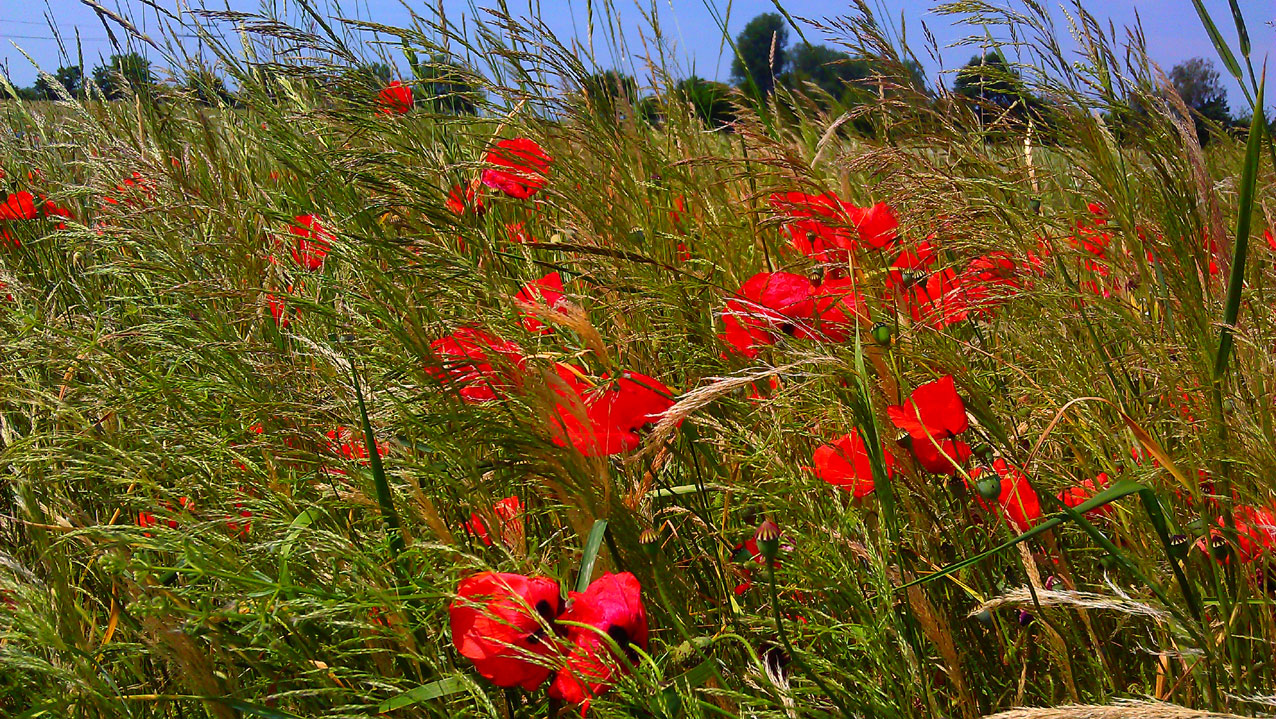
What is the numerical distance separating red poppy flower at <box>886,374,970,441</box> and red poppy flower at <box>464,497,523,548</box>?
417mm

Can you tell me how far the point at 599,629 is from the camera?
0.81 m

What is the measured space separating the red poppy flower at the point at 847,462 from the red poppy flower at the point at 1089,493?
0.66 feet

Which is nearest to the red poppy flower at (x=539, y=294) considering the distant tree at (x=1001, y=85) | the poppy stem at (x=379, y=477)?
the poppy stem at (x=379, y=477)

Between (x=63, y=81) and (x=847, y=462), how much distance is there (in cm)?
Result: 337

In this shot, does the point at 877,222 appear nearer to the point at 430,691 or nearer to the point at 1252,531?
the point at 1252,531

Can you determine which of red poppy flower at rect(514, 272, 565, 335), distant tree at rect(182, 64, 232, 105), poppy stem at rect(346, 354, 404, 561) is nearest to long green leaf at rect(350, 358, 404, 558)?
poppy stem at rect(346, 354, 404, 561)

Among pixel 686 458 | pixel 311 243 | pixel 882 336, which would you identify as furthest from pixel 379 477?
pixel 311 243

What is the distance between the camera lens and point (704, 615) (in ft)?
3.31

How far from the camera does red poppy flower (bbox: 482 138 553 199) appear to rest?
56.6 inches

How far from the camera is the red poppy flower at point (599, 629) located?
0.79m

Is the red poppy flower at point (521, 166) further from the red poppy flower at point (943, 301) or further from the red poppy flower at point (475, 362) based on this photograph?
the red poppy flower at point (943, 301)

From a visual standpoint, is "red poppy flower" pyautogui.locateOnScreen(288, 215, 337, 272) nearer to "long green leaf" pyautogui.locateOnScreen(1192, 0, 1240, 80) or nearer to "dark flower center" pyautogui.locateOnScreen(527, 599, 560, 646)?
"dark flower center" pyautogui.locateOnScreen(527, 599, 560, 646)

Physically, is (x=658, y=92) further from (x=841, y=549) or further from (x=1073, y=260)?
(x=841, y=549)

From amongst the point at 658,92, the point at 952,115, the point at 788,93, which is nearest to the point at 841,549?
the point at 952,115
